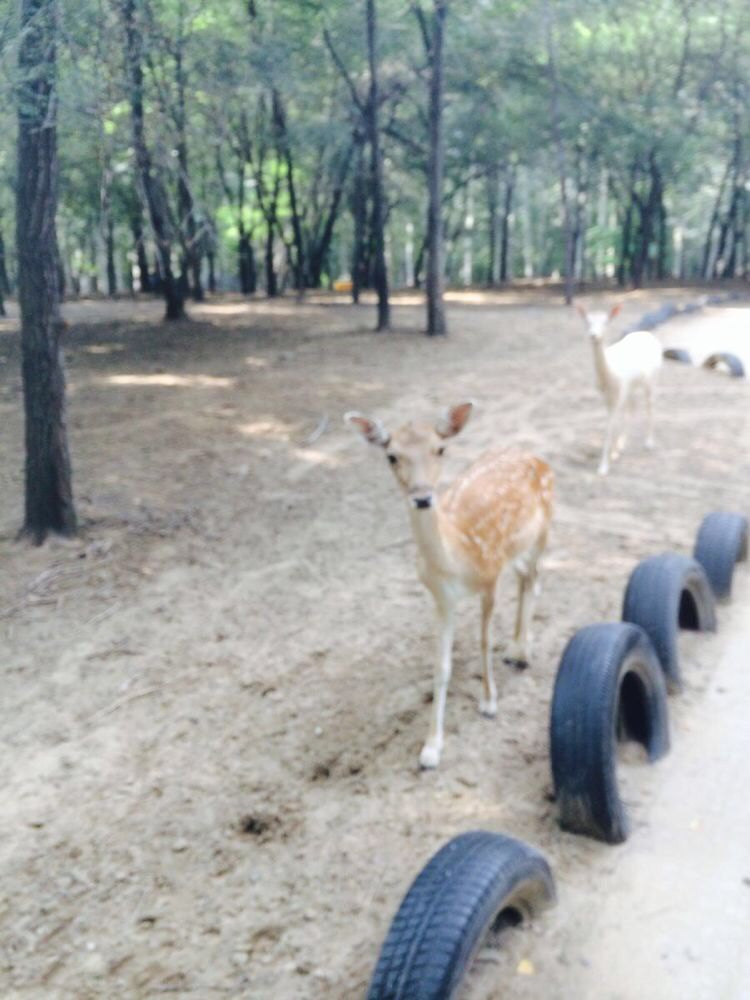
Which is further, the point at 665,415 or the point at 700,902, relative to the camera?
the point at 665,415

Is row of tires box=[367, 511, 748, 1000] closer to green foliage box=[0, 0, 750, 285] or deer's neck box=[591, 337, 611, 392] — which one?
deer's neck box=[591, 337, 611, 392]

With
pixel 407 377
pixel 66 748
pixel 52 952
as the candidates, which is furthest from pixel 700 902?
pixel 407 377

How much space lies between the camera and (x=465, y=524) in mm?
4043

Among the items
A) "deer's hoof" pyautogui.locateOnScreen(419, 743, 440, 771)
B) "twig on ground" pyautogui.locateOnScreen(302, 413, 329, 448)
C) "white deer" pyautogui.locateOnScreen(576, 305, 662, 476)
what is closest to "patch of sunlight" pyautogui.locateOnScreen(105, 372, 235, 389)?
"twig on ground" pyautogui.locateOnScreen(302, 413, 329, 448)

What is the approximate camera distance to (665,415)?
10164 mm

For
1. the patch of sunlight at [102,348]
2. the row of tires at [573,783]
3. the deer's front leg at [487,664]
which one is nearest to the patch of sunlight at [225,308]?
the patch of sunlight at [102,348]

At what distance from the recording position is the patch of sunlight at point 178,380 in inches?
452

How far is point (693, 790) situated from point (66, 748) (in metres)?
2.82

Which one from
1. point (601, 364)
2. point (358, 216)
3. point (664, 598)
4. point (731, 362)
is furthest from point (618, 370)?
point (358, 216)

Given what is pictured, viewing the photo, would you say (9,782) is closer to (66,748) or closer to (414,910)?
(66,748)

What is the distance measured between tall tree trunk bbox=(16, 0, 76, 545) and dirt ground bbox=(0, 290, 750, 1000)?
0.31 meters

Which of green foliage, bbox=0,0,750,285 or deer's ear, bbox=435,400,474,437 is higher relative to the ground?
green foliage, bbox=0,0,750,285

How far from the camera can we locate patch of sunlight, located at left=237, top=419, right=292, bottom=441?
9.39 meters

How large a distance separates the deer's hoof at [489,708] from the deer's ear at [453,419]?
1.42 metres
